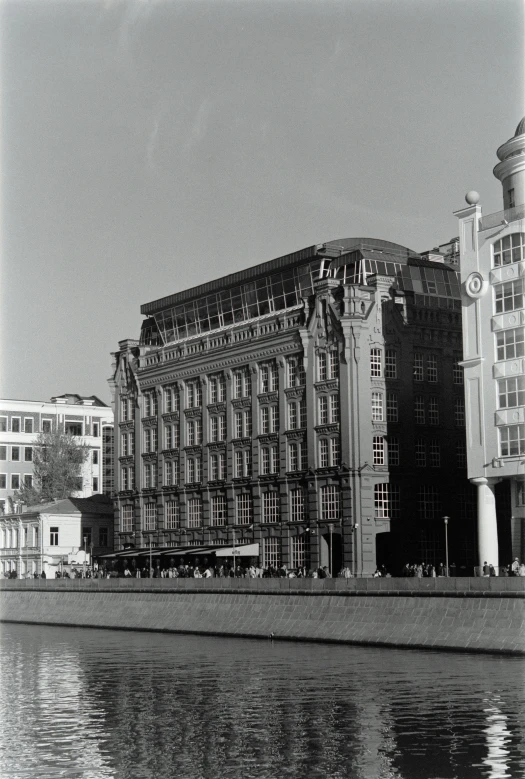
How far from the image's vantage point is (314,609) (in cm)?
6756

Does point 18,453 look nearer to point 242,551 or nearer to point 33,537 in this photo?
point 33,537

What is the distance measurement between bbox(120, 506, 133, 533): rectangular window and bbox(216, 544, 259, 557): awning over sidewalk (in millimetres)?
21254

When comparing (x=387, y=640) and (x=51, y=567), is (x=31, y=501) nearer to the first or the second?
(x=51, y=567)

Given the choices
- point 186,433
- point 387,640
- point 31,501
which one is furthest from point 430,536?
point 31,501

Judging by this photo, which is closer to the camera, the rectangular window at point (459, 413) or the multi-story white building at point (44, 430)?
the rectangular window at point (459, 413)

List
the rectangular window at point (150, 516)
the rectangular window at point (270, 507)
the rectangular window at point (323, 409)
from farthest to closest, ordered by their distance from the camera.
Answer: the rectangular window at point (150, 516) → the rectangular window at point (270, 507) → the rectangular window at point (323, 409)

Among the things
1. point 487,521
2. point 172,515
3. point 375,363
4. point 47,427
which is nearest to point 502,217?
point 487,521

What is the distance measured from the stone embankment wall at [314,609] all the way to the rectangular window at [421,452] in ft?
84.0

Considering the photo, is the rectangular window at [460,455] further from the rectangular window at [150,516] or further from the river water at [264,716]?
the river water at [264,716]

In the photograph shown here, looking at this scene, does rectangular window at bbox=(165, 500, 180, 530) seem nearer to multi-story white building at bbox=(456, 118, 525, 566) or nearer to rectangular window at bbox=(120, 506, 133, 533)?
rectangular window at bbox=(120, 506, 133, 533)

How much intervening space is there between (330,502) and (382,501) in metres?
4.03

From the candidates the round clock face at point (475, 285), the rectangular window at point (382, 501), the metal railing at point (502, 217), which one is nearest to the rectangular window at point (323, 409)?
the rectangular window at point (382, 501)

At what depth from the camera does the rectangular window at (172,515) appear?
4478 inches

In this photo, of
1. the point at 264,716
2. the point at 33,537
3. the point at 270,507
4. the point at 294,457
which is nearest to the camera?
the point at 264,716
